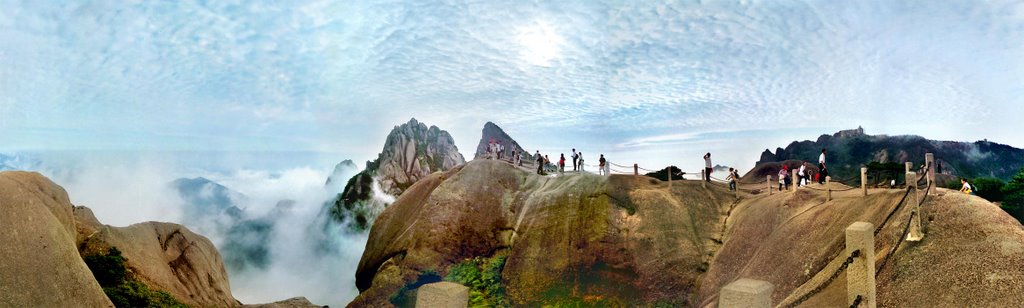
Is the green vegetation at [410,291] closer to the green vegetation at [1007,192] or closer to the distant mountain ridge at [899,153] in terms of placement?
the green vegetation at [1007,192]

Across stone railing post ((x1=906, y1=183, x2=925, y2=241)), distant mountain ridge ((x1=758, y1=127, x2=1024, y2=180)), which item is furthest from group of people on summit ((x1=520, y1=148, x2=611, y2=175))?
distant mountain ridge ((x1=758, y1=127, x2=1024, y2=180))

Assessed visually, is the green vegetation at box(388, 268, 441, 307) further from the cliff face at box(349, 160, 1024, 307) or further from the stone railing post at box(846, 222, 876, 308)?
the stone railing post at box(846, 222, 876, 308)

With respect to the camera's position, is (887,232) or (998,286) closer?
(998,286)

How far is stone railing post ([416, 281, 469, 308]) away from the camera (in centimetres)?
→ 419

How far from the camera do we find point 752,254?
68.2ft

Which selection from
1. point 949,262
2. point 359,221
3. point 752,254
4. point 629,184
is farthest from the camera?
point 359,221

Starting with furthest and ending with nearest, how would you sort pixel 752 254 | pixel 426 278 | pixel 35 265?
pixel 426 278 < pixel 752 254 < pixel 35 265

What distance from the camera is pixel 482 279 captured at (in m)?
26.0

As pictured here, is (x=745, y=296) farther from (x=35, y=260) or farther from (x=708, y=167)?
(x=708, y=167)

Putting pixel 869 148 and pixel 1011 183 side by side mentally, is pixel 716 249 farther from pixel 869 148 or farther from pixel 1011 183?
pixel 869 148

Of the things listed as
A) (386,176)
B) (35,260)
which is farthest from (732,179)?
(386,176)

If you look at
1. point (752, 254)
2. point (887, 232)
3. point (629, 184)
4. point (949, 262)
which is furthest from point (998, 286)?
point (629, 184)

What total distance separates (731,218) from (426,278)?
15.4 m

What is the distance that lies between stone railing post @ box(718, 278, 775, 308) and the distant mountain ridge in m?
64.9
